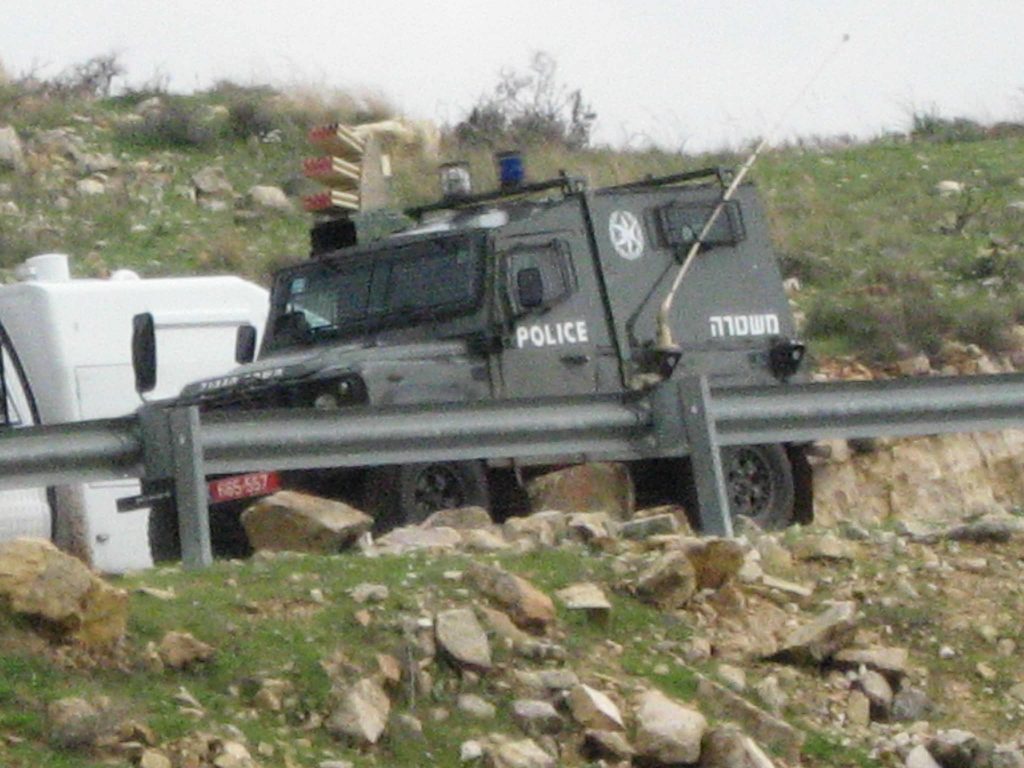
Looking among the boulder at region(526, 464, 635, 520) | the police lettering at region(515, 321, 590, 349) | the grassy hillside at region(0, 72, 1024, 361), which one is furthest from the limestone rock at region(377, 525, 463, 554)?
the grassy hillside at region(0, 72, 1024, 361)

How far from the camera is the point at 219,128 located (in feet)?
115

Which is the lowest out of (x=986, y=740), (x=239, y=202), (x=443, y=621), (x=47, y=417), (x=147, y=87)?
(x=986, y=740)

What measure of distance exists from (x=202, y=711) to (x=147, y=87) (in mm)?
30738

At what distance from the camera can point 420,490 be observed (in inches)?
528

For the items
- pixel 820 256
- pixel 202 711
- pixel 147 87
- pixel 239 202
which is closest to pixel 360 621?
A: pixel 202 711

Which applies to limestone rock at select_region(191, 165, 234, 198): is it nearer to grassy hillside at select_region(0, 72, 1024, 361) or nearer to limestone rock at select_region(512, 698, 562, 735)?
grassy hillside at select_region(0, 72, 1024, 361)

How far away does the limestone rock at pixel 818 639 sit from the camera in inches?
336

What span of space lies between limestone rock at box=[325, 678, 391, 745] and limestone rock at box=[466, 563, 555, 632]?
855mm

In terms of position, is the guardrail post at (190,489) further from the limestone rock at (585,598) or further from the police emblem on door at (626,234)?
the police emblem on door at (626,234)

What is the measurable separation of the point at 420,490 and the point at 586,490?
129 cm

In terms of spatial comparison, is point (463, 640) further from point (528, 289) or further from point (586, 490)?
point (528, 289)

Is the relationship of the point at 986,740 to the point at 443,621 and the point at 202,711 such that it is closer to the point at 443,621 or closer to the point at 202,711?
the point at 443,621

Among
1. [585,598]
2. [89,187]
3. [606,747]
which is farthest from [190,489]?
[89,187]

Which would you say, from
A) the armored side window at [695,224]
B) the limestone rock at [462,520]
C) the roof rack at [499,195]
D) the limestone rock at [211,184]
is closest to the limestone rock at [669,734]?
the limestone rock at [462,520]
